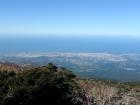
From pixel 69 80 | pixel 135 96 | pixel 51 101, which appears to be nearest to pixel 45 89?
pixel 51 101

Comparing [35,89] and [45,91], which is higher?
[35,89]

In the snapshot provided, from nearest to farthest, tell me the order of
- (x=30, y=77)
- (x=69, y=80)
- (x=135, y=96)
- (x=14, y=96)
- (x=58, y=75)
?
(x=14, y=96) < (x=30, y=77) < (x=58, y=75) < (x=69, y=80) < (x=135, y=96)

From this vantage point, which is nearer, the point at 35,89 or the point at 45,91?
the point at 35,89

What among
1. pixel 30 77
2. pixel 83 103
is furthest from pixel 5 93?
pixel 83 103

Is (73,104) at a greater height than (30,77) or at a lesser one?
lesser

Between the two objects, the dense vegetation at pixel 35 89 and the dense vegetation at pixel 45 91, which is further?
the dense vegetation at pixel 45 91

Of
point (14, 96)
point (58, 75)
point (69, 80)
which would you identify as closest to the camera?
point (14, 96)

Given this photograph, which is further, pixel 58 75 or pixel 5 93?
pixel 58 75

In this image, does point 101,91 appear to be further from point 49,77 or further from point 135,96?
point 49,77

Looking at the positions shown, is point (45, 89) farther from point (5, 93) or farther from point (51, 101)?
point (5, 93)

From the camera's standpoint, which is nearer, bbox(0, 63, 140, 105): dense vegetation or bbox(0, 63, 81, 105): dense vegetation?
bbox(0, 63, 81, 105): dense vegetation
